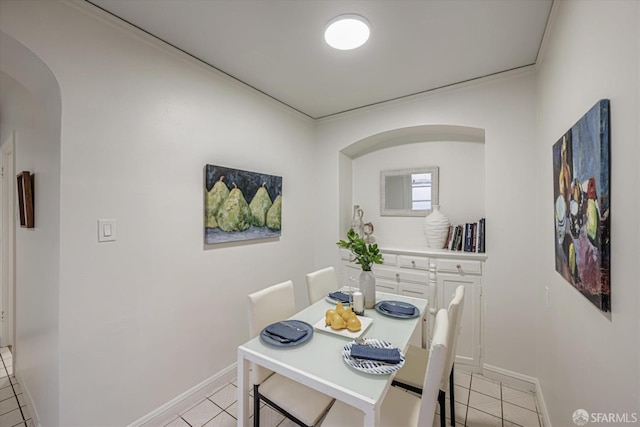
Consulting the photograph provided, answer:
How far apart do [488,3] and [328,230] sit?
225cm

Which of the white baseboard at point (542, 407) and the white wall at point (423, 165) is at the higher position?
the white wall at point (423, 165)

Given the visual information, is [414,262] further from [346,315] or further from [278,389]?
[278,389]

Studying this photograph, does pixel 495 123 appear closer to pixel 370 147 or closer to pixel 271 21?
pixel 370 147

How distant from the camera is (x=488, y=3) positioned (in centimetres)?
144

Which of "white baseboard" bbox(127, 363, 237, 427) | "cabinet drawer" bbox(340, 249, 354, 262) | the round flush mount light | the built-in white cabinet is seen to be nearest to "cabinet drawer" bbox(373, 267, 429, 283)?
the built-in white cabinet

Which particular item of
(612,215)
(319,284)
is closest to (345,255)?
(319,284)

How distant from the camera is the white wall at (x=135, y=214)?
1369 mm

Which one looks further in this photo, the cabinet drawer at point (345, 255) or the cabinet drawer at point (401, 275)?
the cabinet drawer at point (345, 255)

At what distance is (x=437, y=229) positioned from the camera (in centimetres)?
258

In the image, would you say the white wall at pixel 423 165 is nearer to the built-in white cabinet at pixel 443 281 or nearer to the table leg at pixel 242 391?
the built-in white cabinet at pixel 443 281

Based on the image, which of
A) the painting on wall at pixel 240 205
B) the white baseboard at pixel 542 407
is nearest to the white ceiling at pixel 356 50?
the painting on wall at pixel 240 205

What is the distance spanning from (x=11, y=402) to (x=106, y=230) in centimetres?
172

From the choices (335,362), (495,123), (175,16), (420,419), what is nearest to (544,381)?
(420,419)

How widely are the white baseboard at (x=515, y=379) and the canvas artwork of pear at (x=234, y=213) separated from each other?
7.69 feet
